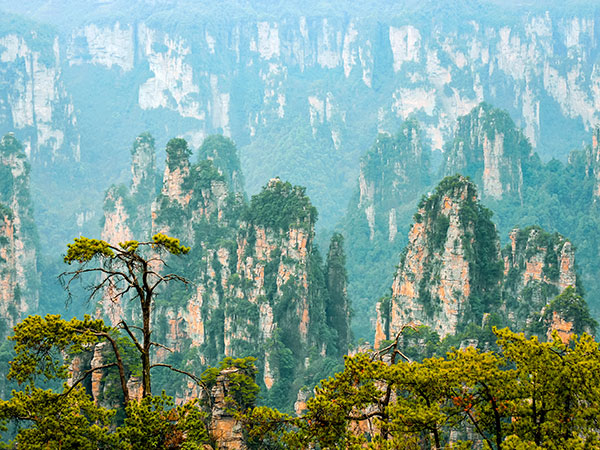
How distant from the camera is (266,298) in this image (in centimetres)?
4719

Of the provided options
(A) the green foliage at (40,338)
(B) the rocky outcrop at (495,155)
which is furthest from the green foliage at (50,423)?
(B) the rocky outcrop at (495,155)

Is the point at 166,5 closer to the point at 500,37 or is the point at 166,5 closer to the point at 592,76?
the point at 500,37

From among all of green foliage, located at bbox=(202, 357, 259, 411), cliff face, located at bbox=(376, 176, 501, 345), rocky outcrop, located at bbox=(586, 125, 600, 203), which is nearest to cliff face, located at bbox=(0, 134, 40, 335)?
cliff face, located at bbox=(376, 176, 501, 345)

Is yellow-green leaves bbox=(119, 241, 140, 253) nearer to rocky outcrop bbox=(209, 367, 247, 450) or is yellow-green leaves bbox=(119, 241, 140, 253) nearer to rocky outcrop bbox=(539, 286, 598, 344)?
rocky outcrop bbox=(209, 367, 247, 450)

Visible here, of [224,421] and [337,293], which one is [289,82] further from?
[224,421]

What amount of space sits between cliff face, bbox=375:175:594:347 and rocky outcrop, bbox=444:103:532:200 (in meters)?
28.9

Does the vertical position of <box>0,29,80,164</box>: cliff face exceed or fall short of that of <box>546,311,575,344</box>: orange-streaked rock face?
it exceeds it

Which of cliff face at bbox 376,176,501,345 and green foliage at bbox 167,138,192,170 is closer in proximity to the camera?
cliff face at bbox 376,176,501,345

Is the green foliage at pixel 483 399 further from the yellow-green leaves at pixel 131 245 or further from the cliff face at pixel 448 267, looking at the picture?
the cliff face at pixel 448 267

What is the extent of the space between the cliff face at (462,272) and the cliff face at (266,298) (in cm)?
427

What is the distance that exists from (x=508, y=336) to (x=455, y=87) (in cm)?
10006

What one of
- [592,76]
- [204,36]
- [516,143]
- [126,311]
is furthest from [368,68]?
[126,311]

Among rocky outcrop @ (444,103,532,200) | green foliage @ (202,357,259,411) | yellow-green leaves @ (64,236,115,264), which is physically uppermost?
rocky outcrop @ (444,103,532,200)

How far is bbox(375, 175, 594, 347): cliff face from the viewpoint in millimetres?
42375
